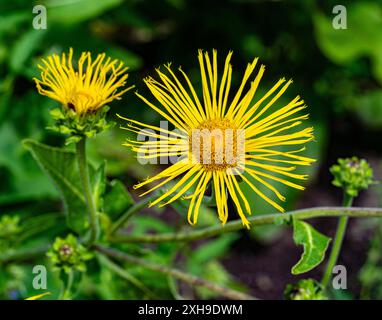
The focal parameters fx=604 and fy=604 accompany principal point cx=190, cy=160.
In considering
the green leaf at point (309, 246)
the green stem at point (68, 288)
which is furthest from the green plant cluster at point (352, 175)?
the green stem at point (68, 288)

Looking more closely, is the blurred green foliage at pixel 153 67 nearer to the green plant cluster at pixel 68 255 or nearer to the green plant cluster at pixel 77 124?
the green plant cluster at pixel 68 255

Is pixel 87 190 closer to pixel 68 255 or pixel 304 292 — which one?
pixel 68 255

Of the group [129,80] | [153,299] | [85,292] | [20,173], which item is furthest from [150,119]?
[153,299]

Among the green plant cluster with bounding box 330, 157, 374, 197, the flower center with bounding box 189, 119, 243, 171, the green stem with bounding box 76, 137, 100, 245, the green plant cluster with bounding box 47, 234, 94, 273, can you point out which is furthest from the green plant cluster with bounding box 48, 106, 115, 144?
the green plant cluster with bounding box 330, 157, 374, 197

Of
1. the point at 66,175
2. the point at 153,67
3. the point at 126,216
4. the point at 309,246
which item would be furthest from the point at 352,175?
the point at 153,67

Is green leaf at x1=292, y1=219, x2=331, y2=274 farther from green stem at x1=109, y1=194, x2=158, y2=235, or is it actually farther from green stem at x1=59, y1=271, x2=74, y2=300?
green stem at x1=59, y1=271, x2=74, y2=300
